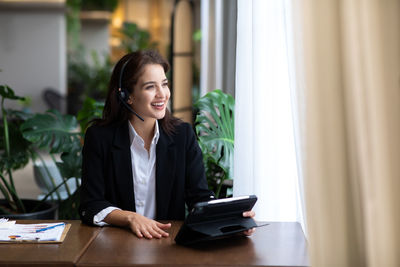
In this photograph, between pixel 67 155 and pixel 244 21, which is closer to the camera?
pixel 244 21

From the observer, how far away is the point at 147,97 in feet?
7.31

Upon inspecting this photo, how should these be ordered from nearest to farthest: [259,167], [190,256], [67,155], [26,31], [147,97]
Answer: [190,256] → [147,97] → [259,167] → [67,155] → [26,31]

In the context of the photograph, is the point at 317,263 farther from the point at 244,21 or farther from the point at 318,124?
the point at 244,21

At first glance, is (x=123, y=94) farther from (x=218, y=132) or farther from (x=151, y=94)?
(x=218, y=132)

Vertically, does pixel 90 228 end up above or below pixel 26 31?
below

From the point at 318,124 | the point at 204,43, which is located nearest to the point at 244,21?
the point at 318,124

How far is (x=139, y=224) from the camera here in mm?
1939

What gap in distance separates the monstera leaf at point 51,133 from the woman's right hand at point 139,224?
4.43ft

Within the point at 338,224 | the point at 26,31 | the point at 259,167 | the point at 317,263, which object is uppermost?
the point at 26,31

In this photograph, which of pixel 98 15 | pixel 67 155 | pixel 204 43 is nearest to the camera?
pixel 67 155

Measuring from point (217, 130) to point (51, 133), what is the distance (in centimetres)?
108

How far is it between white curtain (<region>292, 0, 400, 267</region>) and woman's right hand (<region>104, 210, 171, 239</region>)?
0.74 meters

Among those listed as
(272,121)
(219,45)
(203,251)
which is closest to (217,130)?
(272,121)

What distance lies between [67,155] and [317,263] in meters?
1.70
